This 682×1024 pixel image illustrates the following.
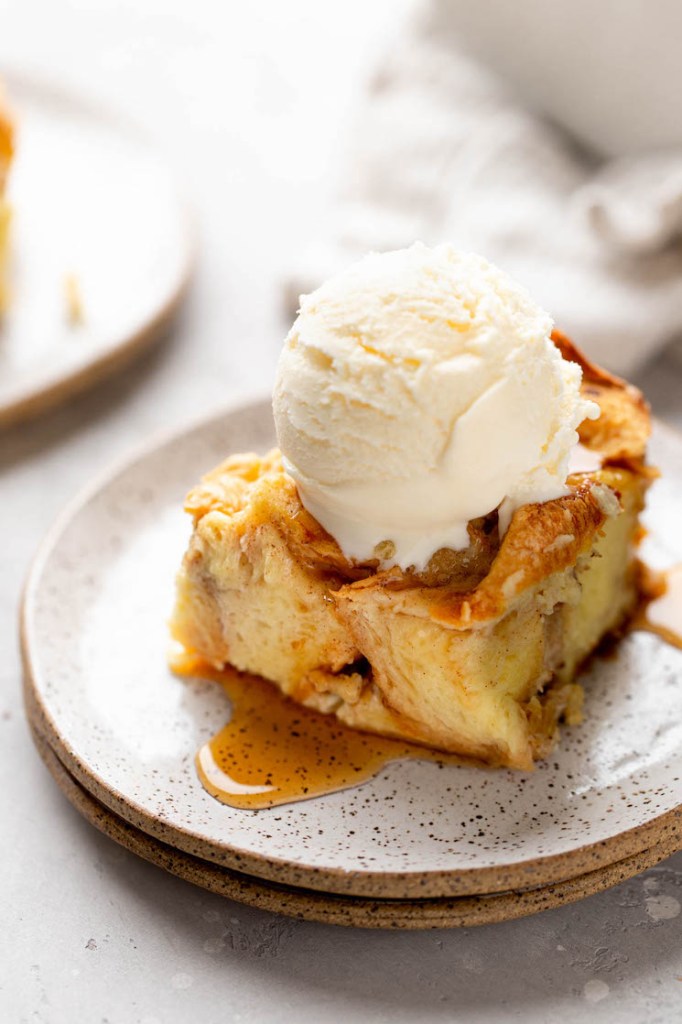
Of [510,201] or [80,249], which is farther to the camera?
[80,249]

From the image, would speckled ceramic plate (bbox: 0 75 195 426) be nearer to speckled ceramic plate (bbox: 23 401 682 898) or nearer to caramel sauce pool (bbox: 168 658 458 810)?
speckled ceramic plate (bbox: 23 401 682 898)

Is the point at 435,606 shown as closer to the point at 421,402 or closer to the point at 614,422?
the point at 421,402

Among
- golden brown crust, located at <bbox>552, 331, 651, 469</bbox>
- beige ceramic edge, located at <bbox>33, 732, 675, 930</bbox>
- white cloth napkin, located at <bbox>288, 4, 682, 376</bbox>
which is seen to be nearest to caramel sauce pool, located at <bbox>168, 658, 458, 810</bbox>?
beige ceramic edge, located at <bbox>33, 732, 675, 930</bbox>

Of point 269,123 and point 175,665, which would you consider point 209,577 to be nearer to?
point 175,665

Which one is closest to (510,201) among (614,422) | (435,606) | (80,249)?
(80,249)

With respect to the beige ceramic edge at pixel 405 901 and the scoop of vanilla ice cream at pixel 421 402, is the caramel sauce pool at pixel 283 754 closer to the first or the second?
the beige ceramic edge at pixel 405 901

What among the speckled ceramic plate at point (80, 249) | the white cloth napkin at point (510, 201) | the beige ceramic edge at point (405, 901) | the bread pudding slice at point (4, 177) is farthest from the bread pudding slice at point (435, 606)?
the bread pudding slice at point (4, 177)
